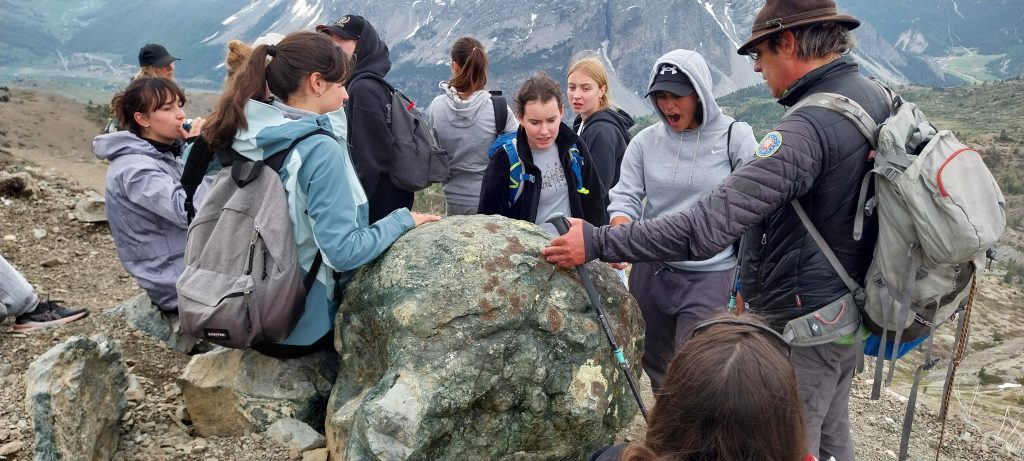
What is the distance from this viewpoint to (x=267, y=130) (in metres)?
3.65

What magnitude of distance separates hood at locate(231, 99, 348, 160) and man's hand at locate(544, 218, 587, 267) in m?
1.56

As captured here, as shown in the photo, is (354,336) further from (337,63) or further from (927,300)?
(927,300)

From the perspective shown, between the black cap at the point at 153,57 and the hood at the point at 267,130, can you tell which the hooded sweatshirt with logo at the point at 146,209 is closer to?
the hood at the point at 267,130

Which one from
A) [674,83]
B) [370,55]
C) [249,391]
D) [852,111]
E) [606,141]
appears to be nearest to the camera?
[852,111]

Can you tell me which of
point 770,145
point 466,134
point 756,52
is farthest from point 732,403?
point 466,134

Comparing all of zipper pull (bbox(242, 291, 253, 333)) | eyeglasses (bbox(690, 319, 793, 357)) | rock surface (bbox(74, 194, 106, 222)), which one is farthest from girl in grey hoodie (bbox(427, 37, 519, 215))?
rock surface (bbox(74, 194, 106, 222))

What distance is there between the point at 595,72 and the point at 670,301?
3.10 meters

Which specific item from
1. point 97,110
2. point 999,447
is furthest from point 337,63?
point 97,110

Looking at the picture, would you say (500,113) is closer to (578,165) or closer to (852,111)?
(578,165)

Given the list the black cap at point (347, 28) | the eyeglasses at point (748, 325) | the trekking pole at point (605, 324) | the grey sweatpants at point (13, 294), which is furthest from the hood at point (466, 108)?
the grey sweatpants at point (13, 294)

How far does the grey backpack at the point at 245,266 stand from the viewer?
3.64 meters

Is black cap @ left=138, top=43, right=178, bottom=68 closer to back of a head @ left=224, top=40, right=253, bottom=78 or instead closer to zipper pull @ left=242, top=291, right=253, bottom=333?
back of a head @ left=224, top=40, right=253, bottom=78

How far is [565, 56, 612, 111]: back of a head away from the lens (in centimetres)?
679

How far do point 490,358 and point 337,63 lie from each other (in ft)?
6.55
